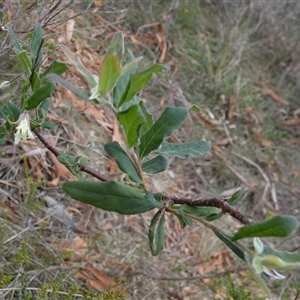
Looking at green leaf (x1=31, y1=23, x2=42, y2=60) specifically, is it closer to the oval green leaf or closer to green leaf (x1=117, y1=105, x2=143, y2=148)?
the oval green leaf

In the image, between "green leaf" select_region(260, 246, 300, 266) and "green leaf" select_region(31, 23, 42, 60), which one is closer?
"green leaf" select_region(260, 246, 300, 266)

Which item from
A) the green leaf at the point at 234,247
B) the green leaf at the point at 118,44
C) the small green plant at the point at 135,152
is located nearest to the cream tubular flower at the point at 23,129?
the small green plant at the point at 135,152

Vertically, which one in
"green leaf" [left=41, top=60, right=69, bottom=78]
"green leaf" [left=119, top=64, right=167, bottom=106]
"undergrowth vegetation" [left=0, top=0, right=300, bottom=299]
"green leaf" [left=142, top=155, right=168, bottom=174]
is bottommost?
"undergrowth vegetation" [left=0, top=0, right=300, bottom=299]

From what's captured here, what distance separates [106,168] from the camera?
1968 mm

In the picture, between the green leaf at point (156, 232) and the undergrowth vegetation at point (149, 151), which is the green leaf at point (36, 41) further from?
the green leaf at point (156, 232)

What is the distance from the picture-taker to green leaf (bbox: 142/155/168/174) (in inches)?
35.6

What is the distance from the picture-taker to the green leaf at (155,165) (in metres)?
0.90

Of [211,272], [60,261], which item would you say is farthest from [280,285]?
[60,261]

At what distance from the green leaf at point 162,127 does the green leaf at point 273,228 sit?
20 centimetres

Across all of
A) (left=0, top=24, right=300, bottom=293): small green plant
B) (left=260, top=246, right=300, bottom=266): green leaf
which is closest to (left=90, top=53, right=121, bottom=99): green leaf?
(left=0, top=24, right=300, bottom=293): small green plant

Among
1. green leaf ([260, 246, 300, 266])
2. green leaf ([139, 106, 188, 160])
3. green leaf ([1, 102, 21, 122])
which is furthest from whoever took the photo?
green leaf ([1, 102, 21, 122])

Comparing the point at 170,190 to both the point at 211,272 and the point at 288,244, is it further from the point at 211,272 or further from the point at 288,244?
the point at 288,244

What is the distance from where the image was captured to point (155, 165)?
0.91m

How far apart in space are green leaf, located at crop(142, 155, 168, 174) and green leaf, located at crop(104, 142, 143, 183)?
0.19ft
